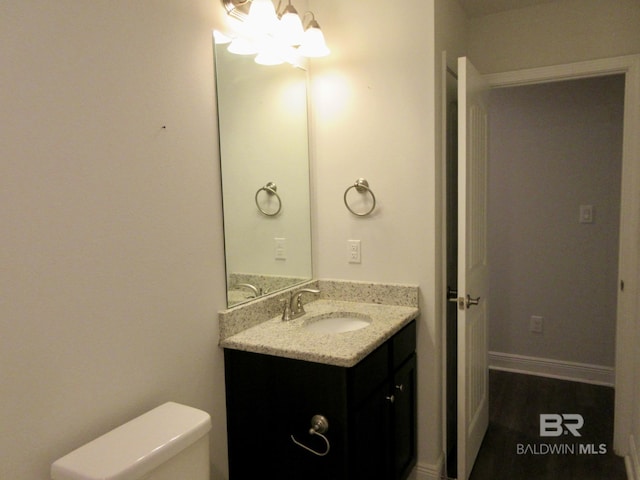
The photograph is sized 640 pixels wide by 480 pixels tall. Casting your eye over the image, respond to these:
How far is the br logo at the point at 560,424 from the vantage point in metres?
2.67

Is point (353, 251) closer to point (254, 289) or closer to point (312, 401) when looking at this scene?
point (254, 289)

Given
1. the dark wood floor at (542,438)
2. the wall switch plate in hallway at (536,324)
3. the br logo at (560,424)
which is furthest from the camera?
the wall switch plate in hallway at (536,324)

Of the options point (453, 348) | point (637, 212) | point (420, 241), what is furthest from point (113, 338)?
point (637, 212)

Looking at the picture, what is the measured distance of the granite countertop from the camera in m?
1.57

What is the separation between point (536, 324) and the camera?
3.43m

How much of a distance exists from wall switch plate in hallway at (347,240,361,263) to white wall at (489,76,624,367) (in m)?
1.71

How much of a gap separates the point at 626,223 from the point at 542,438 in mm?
1250

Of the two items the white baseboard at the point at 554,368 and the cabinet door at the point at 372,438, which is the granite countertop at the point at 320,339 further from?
the white baseboard at the point at 554,368

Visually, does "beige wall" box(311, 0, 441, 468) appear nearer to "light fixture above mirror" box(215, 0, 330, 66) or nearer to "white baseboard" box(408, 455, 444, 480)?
"white baseboard" box(408, 455, 444, 480)

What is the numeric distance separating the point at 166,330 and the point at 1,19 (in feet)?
3.02

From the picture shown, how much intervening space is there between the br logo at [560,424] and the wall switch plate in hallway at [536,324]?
70 cm

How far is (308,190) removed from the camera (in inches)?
89.0

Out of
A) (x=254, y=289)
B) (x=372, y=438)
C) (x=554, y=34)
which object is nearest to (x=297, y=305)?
(x=254, y=289)

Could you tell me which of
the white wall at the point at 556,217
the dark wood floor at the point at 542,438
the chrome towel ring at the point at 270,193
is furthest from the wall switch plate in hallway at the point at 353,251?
the white wall at the point at 556,217
